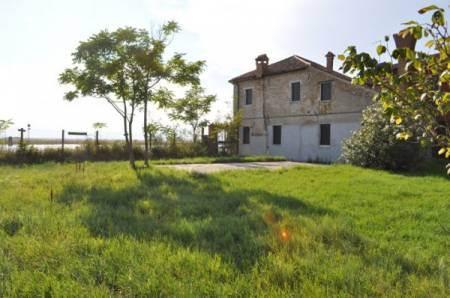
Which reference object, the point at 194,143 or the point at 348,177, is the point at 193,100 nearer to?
the point at 194,143

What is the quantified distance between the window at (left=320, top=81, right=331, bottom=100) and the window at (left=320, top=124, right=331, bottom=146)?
1.67 metres

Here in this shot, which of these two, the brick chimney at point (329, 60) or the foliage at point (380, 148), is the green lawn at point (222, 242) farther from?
the brick chimney at point (329, 60)

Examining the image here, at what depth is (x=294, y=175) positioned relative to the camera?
11016 mm

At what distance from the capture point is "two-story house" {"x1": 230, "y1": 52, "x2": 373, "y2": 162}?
18.7m

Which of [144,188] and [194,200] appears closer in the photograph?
[194,200]

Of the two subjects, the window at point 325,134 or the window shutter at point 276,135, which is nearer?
the window at point 325,134

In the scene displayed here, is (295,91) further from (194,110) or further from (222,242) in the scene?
(222,242)

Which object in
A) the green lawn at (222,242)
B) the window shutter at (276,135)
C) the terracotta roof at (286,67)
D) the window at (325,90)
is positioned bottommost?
the green lawn at (222,242)

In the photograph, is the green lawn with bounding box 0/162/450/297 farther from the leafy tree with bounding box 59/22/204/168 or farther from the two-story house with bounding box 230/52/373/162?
the two-story house with bounding box 230/52/373/162

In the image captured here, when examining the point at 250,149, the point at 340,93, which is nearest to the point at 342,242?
the point at 340,93

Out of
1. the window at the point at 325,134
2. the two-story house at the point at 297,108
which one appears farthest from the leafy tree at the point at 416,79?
the window at the point at 325,134

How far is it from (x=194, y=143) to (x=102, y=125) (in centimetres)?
613

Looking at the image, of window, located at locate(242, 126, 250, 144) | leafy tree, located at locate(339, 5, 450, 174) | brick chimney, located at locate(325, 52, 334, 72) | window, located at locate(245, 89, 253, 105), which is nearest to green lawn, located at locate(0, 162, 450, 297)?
leafy tree, located at locate(339, 5, 450, 174)

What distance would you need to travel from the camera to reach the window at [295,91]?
21.0 meters
